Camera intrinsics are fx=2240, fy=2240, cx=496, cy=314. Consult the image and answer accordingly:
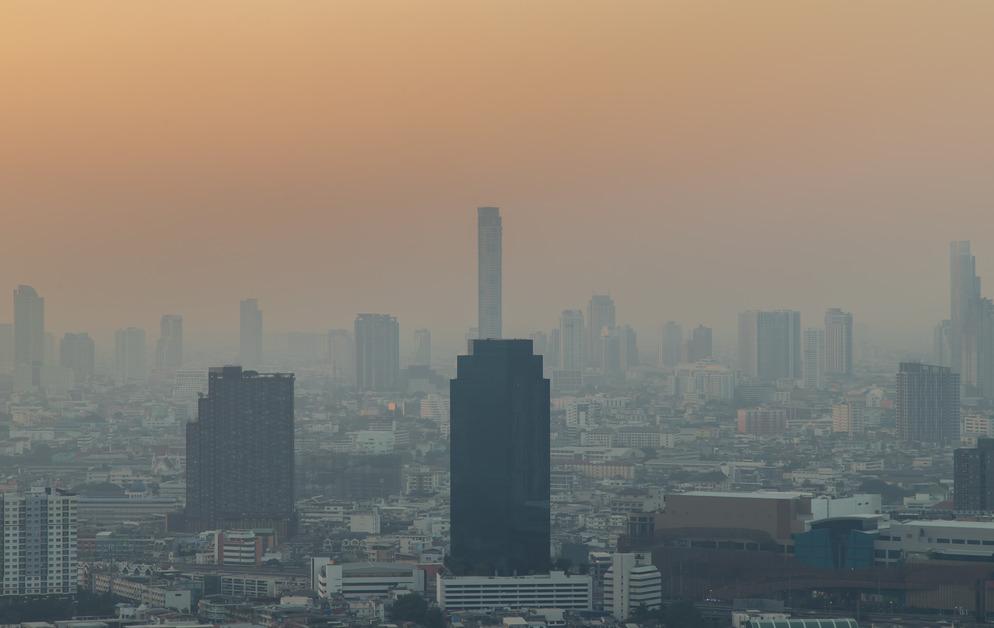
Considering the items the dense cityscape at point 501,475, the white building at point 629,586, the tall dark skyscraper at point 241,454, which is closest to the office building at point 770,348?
the dense cityscape at point 501,475

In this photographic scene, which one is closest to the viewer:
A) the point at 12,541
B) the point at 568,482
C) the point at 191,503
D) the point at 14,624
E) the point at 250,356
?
the point at 14,624

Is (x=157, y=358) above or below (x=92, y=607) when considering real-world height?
above

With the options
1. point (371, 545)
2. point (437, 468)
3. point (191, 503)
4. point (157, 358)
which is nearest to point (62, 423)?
point (157, 358)

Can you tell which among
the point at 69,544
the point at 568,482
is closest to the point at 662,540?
the point at 69,544

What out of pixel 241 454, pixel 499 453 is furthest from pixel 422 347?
pixel 499 453

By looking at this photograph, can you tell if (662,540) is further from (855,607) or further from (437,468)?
(437,468)

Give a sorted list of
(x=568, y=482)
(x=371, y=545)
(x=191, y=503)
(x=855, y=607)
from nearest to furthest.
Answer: (x=855, y=607) → (x=371, y=545) → (x=191, y=503) → (x=568, y=482)

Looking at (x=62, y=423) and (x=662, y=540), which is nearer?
(x=662, y=540)

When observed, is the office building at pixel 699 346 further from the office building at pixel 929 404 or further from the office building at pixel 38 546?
the office building at pixel 38 546
